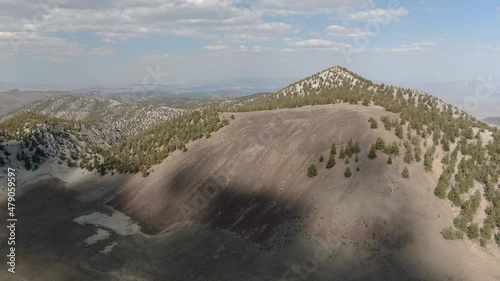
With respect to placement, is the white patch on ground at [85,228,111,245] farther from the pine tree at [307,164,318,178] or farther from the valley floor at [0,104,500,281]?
the pine tree at [307,164,318,178]

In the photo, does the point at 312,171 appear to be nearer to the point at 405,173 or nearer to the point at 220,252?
the point at 405,173

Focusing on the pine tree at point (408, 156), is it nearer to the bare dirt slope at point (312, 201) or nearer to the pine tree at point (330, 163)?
the bare dirt slope at point (312, 201)

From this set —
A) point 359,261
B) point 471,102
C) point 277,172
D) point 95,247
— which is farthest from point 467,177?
point 95,247

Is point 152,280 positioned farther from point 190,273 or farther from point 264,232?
point 264,232

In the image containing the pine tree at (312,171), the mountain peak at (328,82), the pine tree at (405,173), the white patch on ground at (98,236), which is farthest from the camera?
the mountain peak at (328,82)

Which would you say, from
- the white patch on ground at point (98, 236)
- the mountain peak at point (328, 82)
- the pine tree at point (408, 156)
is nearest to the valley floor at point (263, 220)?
the white patch on ground at point (98, 236)

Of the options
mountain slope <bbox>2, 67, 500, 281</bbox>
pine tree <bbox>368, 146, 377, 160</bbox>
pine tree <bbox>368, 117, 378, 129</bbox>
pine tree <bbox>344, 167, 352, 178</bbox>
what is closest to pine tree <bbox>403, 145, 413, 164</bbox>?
mountain slope <bbox>2, 67, 500, 281</bbox>
